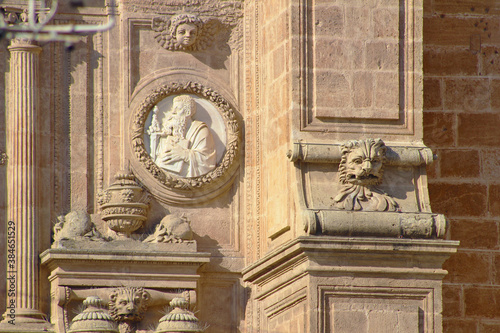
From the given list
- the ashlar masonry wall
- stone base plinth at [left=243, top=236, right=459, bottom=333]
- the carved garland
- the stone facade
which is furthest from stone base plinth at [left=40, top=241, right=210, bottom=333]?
the ashlar masonry wall

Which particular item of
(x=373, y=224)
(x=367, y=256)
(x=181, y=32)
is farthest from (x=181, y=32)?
(x=367, y=256)

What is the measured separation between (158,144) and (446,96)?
3318 mm

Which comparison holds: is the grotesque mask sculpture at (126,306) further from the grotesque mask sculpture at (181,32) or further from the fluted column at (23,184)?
the grotesque mask sculpture at (181,32)

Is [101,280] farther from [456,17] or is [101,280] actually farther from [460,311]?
[456,17]

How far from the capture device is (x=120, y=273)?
1225cm

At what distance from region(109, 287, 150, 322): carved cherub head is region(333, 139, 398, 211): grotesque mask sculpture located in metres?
2.18

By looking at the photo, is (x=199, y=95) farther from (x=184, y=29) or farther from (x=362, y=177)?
(x=362, y=177)

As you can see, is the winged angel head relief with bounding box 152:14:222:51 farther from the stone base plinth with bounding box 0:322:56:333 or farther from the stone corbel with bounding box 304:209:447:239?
the stone base plinth with bounding box 0:322:56:333

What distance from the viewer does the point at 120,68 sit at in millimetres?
12945

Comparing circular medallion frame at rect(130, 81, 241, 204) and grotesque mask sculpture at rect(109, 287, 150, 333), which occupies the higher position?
circular medallion frame at rect(130, 81, 241, 204)

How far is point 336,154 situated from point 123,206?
2245mm

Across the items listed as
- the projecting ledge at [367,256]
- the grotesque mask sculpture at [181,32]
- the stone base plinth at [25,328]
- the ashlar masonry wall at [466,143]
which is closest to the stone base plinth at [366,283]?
the projecting ledge at [367,256]

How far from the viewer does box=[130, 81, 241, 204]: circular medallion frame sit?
501 inches

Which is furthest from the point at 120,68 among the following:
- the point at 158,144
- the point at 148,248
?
the point at 148,248
